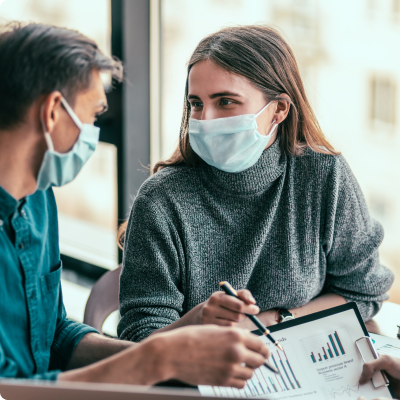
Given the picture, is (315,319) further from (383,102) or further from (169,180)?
(383,102)

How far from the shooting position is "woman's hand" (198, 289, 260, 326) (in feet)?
3.34

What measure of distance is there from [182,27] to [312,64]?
0.71m

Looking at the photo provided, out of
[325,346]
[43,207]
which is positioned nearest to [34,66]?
[43,207]

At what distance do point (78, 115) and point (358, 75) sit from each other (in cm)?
132

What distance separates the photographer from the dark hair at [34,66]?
3.00ft

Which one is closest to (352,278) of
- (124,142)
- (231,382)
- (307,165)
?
(307,165)

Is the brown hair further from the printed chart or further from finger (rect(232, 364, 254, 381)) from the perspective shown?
finger (rect(232, 364, 254, 381))

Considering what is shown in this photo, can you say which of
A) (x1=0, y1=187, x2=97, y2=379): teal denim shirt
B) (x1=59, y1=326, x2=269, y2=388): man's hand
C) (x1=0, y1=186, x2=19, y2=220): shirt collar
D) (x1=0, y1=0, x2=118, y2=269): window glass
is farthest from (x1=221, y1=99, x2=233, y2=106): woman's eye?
(x1=0, y1=0, x2=118, y2=269): window glass

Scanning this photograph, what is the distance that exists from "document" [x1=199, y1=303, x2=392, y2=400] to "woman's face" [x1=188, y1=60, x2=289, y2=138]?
0.58m

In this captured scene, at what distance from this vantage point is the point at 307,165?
1.50 metres

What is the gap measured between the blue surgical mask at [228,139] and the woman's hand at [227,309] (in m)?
0.45

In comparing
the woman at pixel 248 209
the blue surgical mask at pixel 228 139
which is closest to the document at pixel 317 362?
the woman at pixel 248 209

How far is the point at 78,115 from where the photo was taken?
1001mm

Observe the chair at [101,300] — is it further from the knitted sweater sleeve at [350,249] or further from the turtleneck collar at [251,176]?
the knitted sweater sleeve at [350,249]
